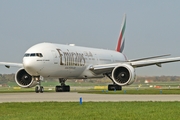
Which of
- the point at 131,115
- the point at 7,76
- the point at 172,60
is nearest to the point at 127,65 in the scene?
the point at 172,60

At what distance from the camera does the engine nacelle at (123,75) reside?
140 ft

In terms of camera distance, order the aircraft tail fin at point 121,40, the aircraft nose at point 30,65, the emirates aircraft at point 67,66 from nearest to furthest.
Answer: the aircraft nose at point 30,65 < the emirates aircraft at point 67,66 < the aircraft tail fin at point 121,40

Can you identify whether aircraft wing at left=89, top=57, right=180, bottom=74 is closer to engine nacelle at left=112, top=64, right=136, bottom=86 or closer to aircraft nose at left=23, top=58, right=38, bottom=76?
engine nacelle at left=112, top=64, right=136, bottom=86

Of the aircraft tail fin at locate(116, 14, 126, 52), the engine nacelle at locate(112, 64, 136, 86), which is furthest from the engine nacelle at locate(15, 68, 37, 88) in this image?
the aircraft tail fin at locate(116, 14, 126, 52)

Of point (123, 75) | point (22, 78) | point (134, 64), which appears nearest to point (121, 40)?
point (134, 64)

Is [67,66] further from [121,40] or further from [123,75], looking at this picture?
[121,40]

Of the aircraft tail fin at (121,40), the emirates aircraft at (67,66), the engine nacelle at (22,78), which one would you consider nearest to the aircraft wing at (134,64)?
the emirates aircraft at (67,66)

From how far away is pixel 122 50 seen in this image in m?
64.9

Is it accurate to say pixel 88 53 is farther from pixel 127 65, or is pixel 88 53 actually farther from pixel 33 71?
pixel 33 71

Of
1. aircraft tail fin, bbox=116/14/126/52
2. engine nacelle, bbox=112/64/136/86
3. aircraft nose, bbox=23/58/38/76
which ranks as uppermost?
aircraft tail fin, bbox=116/14/126/52

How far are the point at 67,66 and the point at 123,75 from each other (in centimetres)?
524

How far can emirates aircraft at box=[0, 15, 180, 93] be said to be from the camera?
134 ft

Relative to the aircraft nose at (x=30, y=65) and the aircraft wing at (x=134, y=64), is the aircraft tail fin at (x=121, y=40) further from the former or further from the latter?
the aircraft nose at (x=30, y=65)

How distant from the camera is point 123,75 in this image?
43.4m
